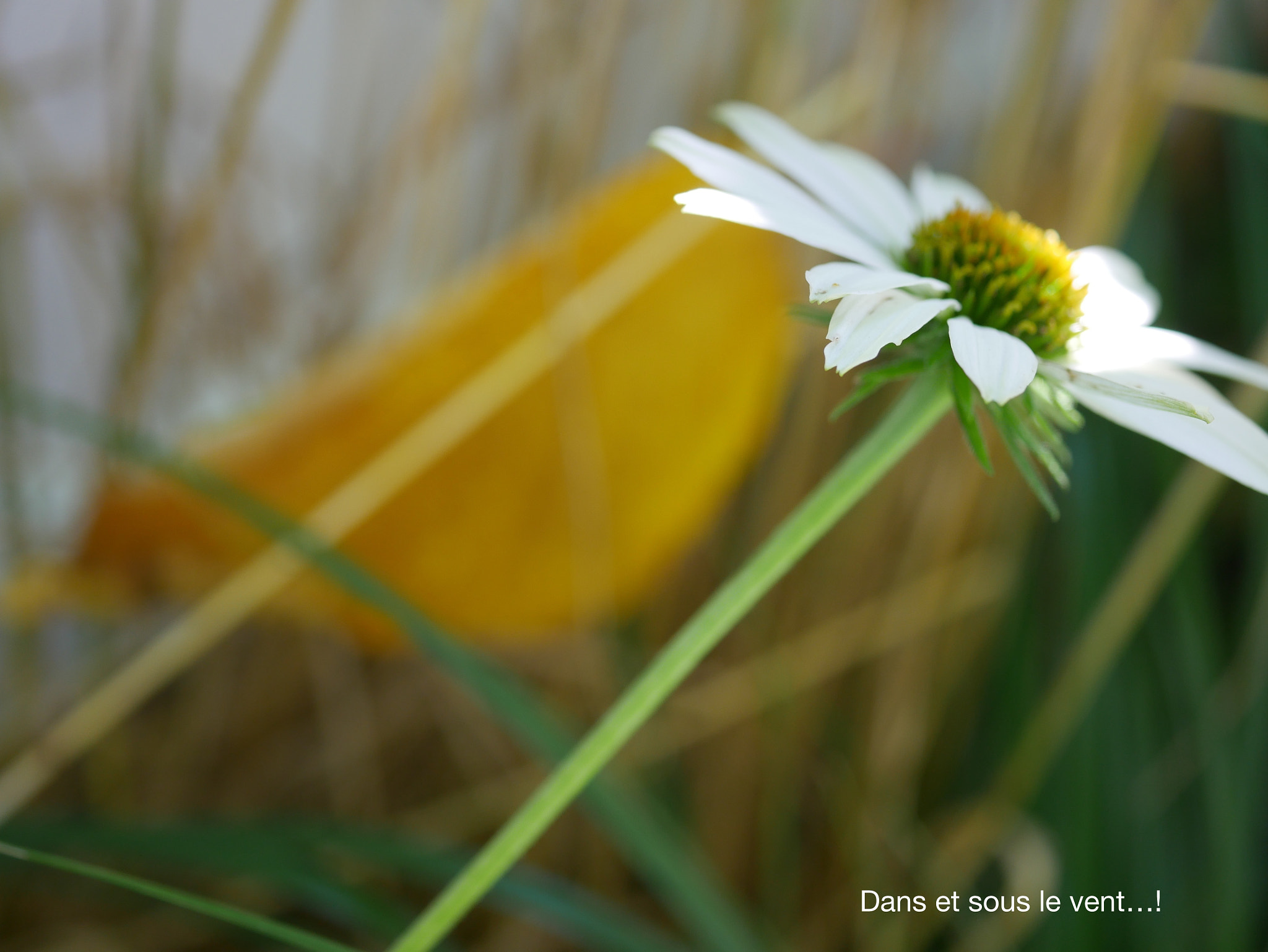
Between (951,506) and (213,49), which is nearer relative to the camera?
(951,506)

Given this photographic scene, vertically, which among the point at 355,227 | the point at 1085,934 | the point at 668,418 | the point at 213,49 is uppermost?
the point at 213,49

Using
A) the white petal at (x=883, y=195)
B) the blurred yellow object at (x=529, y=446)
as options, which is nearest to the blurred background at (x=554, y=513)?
the blurred yellow object at (x=529, y=446)

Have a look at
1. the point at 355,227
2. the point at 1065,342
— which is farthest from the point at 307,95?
the point at 1065,342

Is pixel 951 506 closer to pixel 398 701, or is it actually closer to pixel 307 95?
pixel 398 701

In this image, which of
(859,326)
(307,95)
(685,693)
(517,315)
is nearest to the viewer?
(859,326)

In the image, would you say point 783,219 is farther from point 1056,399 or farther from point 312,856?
point 312,856
